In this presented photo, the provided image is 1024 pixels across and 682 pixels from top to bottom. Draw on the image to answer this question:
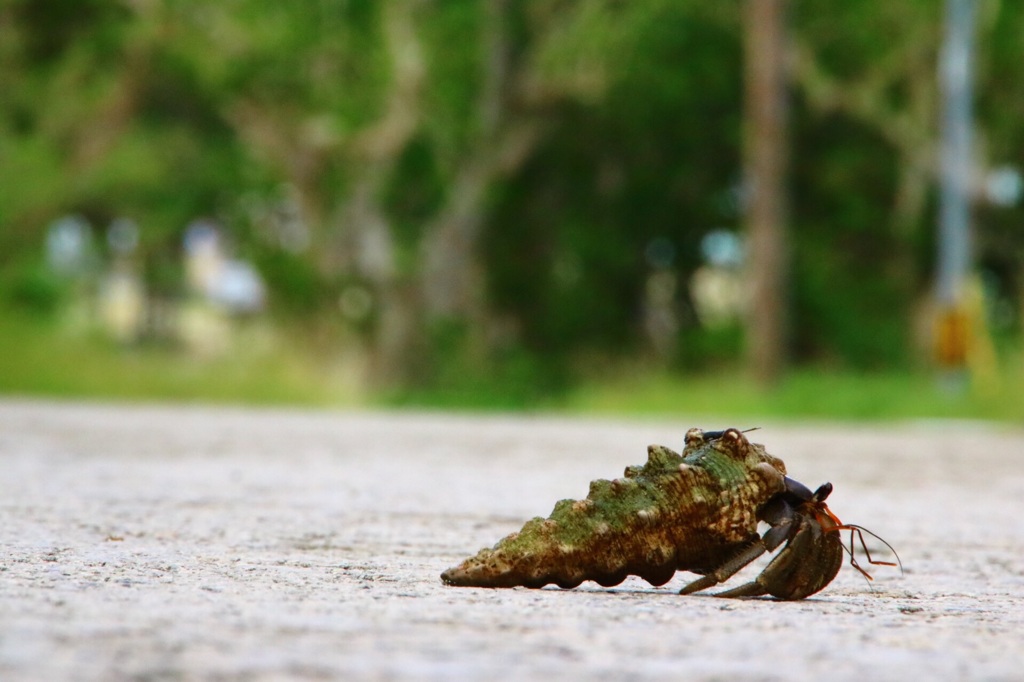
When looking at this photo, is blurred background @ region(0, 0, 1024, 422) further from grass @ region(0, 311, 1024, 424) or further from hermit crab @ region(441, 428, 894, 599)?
hermit crab @ region(441, 428, 894, 599)

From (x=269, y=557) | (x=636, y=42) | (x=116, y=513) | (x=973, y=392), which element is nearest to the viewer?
(x=269, y=557)

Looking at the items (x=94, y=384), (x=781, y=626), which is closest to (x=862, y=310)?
(x=94, y=384)

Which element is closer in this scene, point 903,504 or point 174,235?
point 903,504

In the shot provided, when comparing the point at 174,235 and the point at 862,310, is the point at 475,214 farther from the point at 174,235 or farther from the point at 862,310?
the point at 174,235

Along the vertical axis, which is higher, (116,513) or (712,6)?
(712,6)

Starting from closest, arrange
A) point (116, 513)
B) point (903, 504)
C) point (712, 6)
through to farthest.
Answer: point (116, 513)
point (903, 504)
point (712, 6)

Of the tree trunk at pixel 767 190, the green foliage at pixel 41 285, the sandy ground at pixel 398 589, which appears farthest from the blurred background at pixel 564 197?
the sandy ground at pixel 398 589

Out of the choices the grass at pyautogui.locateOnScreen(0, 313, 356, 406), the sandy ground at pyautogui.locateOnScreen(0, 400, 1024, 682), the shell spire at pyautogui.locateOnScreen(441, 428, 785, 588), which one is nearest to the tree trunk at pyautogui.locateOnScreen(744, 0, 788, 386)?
→ the grass at pyautogui.locateOnScreen(0, 313, 356, 406)

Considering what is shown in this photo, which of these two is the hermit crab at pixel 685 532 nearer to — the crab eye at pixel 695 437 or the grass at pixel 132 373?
the crab eye at pixel 695 437
